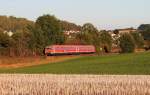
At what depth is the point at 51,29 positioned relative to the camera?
11556cm

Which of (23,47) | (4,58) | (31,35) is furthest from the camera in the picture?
(31,35)

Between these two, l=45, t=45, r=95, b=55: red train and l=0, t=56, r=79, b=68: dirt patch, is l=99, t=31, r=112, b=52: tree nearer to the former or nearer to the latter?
l=45, t=45, r=95, b=55: red train

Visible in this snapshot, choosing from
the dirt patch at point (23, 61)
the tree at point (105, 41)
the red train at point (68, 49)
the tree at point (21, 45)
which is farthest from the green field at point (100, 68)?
the tree at point (105, 41)

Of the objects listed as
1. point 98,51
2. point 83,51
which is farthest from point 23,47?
point 98,51

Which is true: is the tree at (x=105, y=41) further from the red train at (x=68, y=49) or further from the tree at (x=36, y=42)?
the tree at (x=36, y=42)

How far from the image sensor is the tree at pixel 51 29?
111125 millimetres

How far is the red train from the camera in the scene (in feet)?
304

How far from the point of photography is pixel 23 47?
93312 mm

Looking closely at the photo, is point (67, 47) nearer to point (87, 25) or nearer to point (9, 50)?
point (9, 50)

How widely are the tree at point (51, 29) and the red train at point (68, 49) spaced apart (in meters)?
7.73

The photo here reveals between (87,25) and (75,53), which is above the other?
(87,25)

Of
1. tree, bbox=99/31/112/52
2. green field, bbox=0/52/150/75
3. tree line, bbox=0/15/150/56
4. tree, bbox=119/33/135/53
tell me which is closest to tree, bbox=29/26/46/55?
tree line, bbox=0/15/150/56

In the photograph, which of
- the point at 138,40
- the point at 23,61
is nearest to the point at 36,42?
the point at 23,61

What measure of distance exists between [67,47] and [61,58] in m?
10.2
